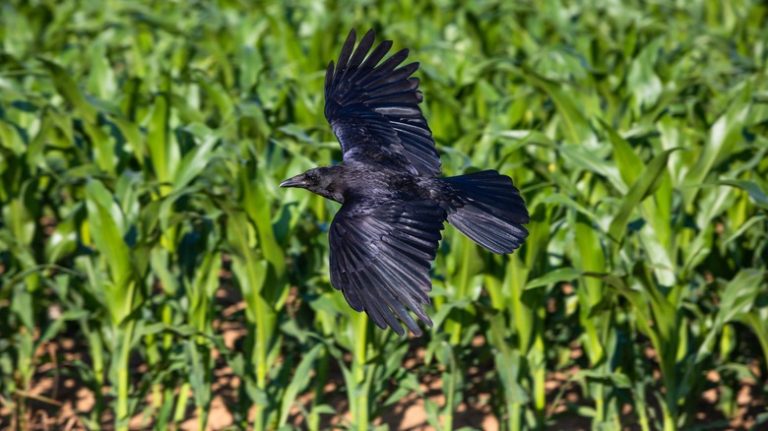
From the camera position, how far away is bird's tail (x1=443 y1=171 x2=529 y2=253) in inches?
135

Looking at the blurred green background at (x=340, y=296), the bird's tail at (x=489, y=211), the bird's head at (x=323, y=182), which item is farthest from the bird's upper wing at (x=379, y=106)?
the bird's tail at (x=489, y=211)

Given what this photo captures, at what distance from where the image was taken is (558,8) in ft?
25.9

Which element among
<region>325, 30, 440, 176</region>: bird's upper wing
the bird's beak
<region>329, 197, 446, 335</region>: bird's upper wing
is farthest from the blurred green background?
<region>329, 197, 446, 335</region>: bird's upper wing

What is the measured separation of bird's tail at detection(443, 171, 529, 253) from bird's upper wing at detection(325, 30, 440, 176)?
47 centimetres

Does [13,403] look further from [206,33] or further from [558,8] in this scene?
[558,8]

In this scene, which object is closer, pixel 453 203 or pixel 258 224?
pixel 453 203

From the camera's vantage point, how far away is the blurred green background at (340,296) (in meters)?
4.02

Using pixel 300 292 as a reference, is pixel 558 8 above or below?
above

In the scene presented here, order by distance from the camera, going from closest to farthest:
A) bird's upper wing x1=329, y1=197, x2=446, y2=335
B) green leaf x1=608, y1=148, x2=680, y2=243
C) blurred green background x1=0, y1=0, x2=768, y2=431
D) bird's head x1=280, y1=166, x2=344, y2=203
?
bird's upper wing x1=329, y1=197, x2=446, y2=335
bird's head x1=280, y1=166, x2=344, y2=203
green leaf x1=608, y1=148, x2=680, y2=243
blurred green background x1=0, y1=0, x2=768, y2=431

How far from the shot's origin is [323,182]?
3.61 meters

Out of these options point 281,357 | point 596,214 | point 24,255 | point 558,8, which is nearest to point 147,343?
point 24,255

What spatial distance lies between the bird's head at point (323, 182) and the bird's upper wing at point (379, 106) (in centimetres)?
37

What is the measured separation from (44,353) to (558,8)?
4.29 meters

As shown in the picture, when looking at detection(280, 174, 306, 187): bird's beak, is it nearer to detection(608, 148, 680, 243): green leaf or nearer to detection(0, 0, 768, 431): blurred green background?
detection(0, 0, 768, 431): blurred green background
